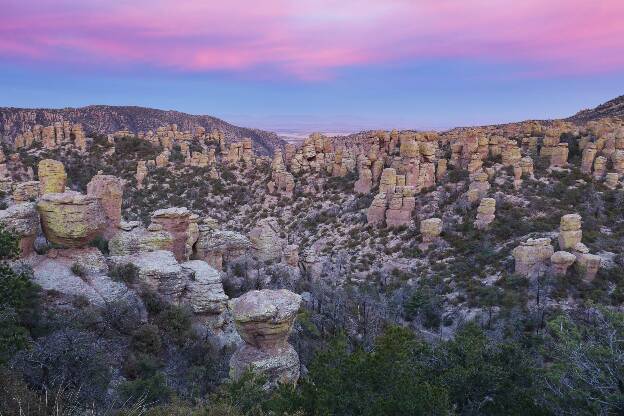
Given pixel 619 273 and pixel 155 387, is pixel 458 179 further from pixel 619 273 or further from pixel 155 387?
pixel 155 387

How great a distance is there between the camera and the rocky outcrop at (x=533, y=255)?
79.4 feet

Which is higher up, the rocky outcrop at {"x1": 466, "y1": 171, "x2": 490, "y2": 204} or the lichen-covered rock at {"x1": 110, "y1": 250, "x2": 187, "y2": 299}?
the rocky outcrop at {"x1": 466, "y1": 171, "x2": 490, "y2": 204}

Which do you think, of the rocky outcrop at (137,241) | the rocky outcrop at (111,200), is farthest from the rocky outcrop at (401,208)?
the rocky outcrop at (111,200)

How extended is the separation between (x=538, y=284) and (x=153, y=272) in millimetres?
19312

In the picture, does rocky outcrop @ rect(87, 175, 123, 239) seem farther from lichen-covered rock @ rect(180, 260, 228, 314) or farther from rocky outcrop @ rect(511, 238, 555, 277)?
rocky outcrop @ rect(511, 238, 555, 277)

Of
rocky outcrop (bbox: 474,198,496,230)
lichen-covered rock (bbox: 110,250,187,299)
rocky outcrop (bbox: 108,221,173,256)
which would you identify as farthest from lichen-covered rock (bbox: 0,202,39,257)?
rocky outcrop (bbox: 474,198,496,230)

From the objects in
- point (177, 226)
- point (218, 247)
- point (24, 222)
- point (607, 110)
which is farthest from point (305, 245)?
point (607, 110)

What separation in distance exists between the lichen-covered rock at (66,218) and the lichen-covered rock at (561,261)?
2264 centimetres

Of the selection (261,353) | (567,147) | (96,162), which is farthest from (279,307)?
(96,162)

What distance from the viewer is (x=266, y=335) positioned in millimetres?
11961

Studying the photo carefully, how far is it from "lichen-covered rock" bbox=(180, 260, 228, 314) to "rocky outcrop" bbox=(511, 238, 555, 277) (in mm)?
16978

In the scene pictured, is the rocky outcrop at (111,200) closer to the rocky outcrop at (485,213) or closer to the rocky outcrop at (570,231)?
the rocky outcrop at (485,213)

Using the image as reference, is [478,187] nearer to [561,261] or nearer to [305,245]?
[561,261]

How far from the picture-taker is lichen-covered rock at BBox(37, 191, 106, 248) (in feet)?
52.3
